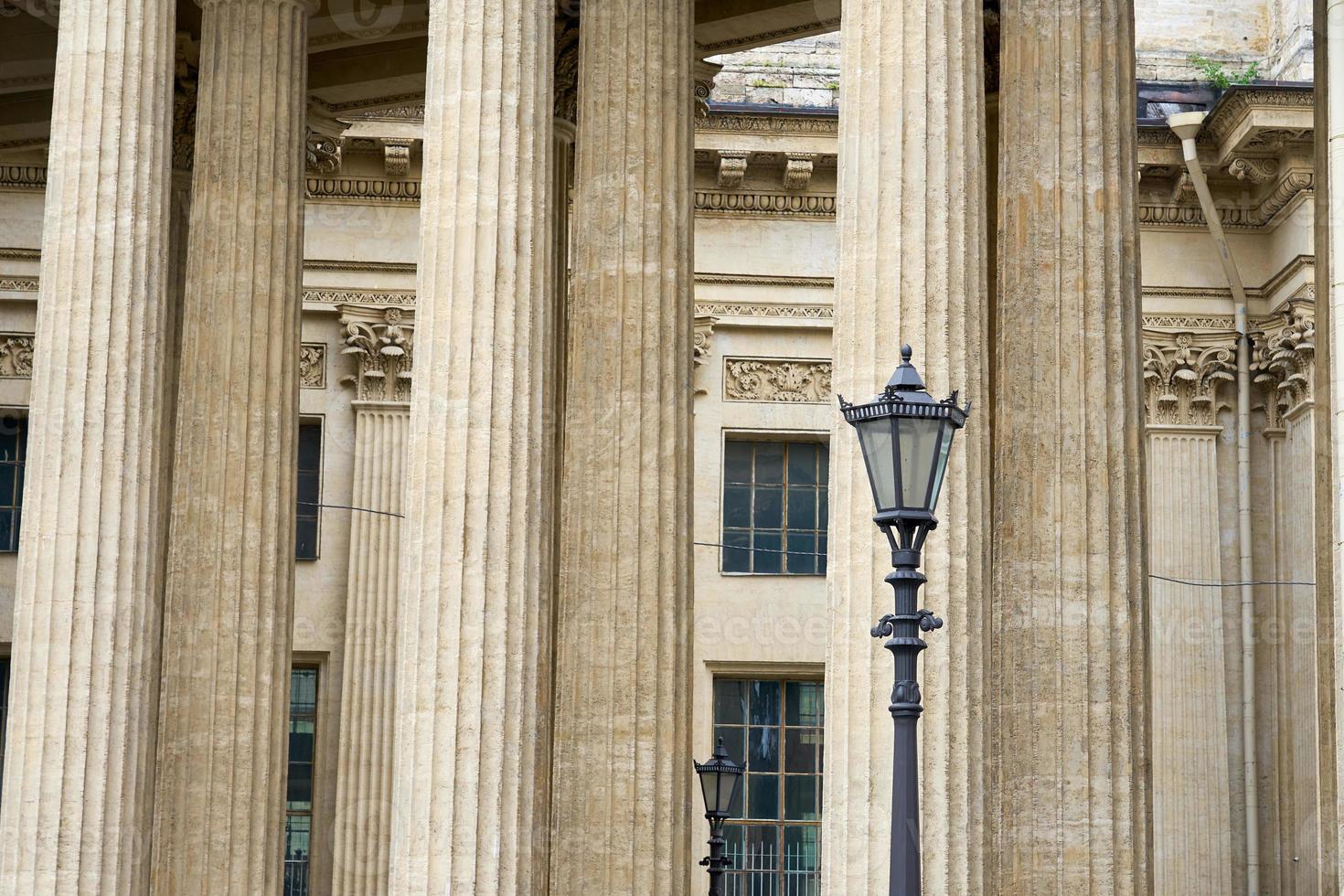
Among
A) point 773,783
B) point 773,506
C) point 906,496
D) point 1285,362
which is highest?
point 1285,362

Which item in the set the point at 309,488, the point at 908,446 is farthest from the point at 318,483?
the point at 908,446

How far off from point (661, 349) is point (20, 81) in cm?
1543

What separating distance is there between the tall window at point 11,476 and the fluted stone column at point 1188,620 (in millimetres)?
20262

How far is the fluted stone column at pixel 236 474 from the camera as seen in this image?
106 feet

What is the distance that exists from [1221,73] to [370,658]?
18.6 meters

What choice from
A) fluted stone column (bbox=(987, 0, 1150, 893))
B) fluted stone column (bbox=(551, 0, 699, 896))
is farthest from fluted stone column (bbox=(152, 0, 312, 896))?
fluted stone column (bbox=(987, 0, 1150, 893))

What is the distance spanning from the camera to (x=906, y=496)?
65.4ft

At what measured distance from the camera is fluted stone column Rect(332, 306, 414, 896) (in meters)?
43.8

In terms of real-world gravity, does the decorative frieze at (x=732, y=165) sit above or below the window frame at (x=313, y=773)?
above

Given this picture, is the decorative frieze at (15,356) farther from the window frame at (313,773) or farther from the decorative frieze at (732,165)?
the decorative frieze at (732,165)

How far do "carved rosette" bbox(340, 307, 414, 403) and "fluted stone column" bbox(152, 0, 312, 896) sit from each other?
1131 cm

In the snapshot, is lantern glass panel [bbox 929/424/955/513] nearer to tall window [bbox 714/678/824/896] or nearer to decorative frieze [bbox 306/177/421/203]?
tall window [bbox 714/678/824/896]

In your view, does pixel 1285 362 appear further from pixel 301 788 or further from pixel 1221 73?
pixel 301 788

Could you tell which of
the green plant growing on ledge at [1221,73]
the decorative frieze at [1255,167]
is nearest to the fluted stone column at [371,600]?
the decorative frieze at [1255,167]
